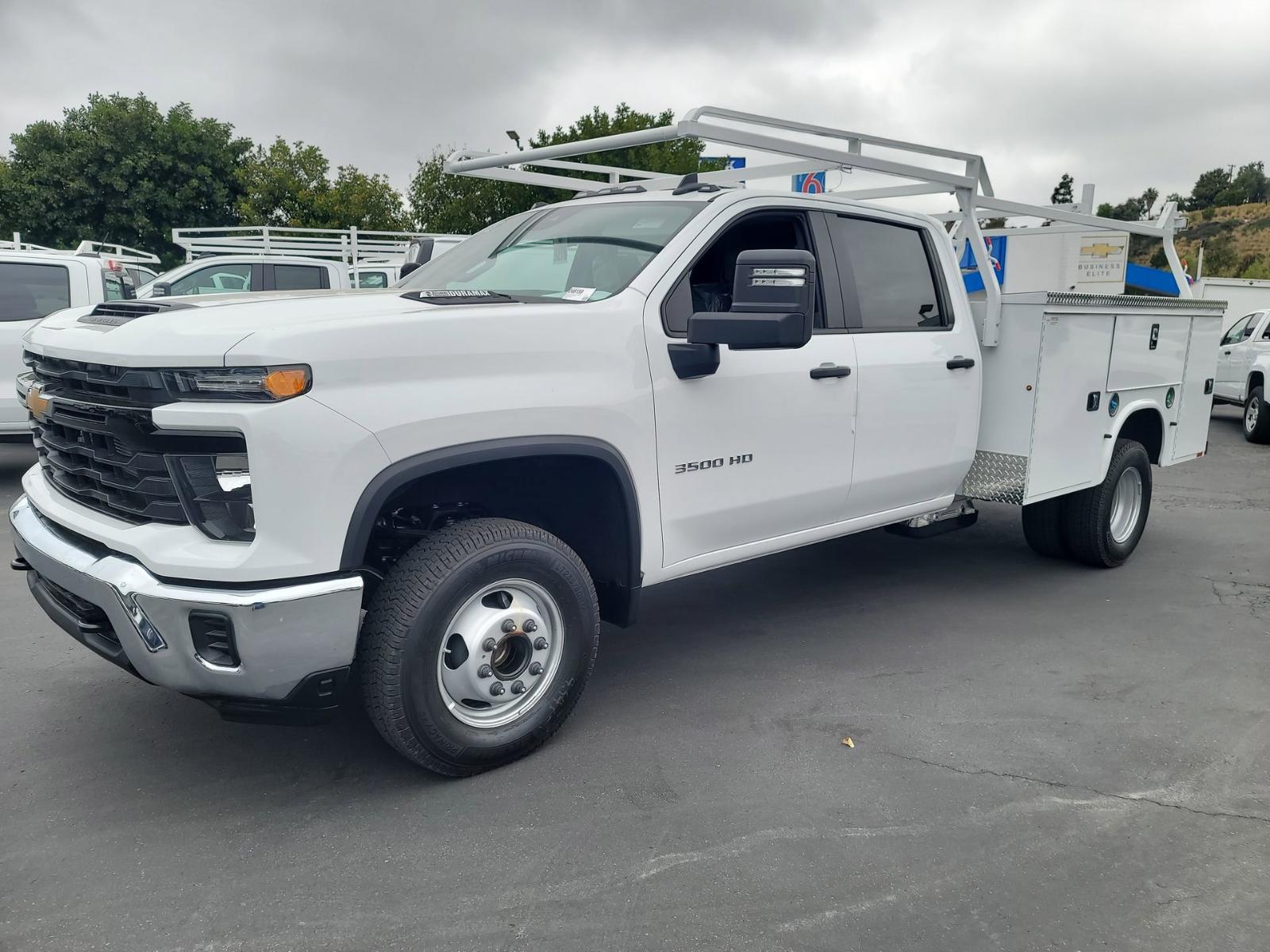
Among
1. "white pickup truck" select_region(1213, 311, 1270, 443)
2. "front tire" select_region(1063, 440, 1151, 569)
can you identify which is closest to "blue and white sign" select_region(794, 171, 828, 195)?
"front tire" select_region(1063, 440, 1151, 569)

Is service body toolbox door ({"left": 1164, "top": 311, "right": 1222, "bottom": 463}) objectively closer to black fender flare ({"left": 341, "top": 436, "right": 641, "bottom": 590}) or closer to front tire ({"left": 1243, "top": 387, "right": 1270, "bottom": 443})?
black fender flare ({"left": 341, "top": 436, "right": 641, "bottom": 590})

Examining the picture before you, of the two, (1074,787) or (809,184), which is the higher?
(809,184)

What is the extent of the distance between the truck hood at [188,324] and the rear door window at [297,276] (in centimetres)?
904

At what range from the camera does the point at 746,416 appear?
377 centimetres

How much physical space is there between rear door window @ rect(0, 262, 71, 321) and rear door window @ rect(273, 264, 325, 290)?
3859mm

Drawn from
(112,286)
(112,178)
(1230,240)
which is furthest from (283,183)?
(1230,240)

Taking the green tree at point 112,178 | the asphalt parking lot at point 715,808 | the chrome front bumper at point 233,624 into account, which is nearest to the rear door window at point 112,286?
the asphalt parking lot at point 715,808

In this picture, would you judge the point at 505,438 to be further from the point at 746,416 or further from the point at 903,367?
the point at 903,367

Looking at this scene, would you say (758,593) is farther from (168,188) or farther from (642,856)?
(168,188)

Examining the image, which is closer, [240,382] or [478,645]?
[240,382]

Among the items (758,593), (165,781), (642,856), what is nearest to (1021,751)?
(642,856)

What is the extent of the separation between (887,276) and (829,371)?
2.73ft

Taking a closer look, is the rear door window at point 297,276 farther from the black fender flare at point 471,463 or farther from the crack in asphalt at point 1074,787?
the crack in asphalt at point 1074,787

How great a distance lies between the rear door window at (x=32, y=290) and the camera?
7.84m
